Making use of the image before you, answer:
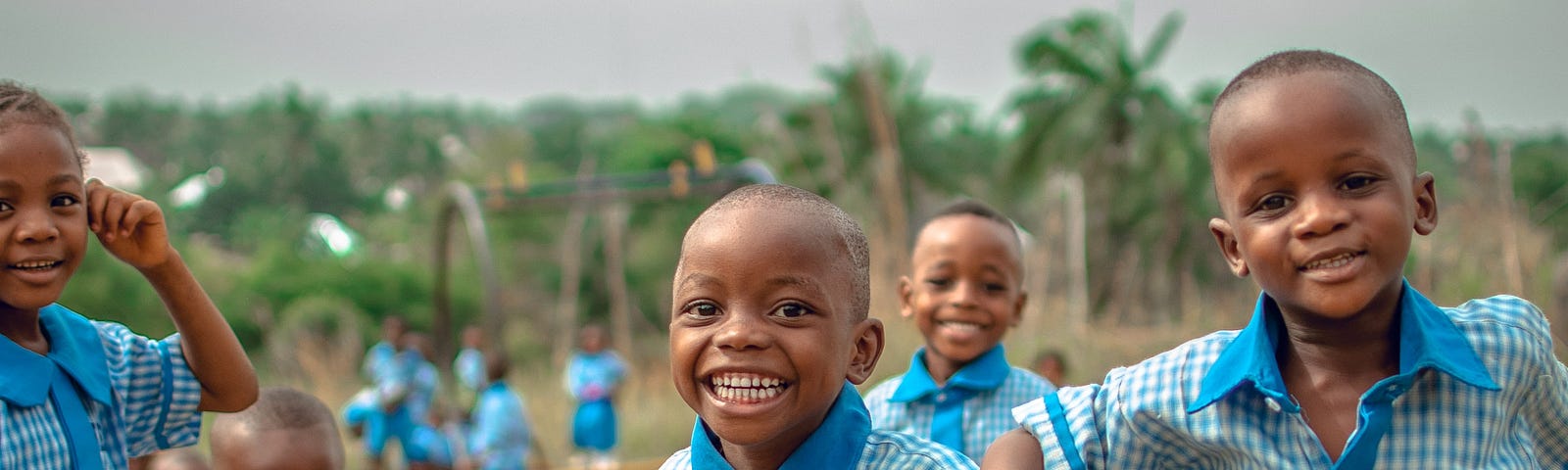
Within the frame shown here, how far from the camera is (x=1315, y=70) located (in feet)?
6.80

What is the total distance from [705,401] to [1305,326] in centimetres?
96

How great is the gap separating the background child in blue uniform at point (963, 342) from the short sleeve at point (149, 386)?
1684mm

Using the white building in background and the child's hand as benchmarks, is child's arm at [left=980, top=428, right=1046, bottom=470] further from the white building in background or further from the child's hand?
the white building in background

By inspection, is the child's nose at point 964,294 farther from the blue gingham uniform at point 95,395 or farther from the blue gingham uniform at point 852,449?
the blue gingham uniform at point 95,395

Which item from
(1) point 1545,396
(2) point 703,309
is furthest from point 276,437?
(1) point 1545,396

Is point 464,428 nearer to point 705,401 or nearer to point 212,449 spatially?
point 212,449

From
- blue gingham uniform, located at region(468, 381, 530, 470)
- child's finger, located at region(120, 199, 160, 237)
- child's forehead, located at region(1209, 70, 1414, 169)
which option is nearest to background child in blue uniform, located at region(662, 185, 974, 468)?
child's forehead, located at region(1209, 70, 1414, 169)

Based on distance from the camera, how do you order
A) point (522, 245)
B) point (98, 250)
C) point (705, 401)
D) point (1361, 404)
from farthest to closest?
point (522, 245) → point (98, 250) → point (705, 401) → point (1361, 404)

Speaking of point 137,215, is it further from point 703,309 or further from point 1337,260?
point 1337,260

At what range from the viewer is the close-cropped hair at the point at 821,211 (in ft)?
7.40

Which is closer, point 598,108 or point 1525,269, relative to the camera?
point 1525,269

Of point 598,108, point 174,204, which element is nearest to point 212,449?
point 174,204

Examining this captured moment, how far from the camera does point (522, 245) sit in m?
38.0


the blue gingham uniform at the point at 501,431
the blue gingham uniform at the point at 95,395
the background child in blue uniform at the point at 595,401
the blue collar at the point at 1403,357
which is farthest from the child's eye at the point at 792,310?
the background child in blue uniform at the point at 595,401
